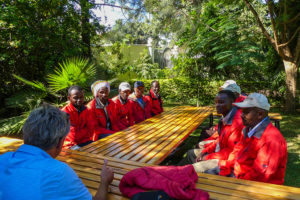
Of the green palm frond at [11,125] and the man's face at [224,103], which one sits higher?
the man's face at [224,103]

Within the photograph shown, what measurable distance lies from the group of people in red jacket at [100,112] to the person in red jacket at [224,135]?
181 cm

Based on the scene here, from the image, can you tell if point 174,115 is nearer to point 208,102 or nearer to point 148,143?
point 148,143

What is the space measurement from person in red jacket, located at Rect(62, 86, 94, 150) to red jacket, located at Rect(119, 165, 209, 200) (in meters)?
2.02

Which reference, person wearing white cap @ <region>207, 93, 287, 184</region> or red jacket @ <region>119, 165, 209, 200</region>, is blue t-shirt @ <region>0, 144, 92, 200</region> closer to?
red jacket @ <region>119, 165, 209, 200</region>

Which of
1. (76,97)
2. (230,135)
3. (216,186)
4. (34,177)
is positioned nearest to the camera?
(34,177)

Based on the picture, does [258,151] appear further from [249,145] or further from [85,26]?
[85,26]

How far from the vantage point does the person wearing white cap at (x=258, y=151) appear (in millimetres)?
1818

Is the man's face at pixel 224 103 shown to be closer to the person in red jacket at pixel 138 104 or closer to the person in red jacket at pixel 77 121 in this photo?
the person in red jacket at pixel 77 121

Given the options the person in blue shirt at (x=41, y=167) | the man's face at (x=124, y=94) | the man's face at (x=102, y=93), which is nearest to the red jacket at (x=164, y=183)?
the person in blue shirt at (x=41, y=167)

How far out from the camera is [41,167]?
1077 millimetres

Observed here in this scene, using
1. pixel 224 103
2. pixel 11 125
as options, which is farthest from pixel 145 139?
pixel 11 125

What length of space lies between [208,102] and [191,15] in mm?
4291

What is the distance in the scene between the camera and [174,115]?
4.61 m

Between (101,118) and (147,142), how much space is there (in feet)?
4.72
